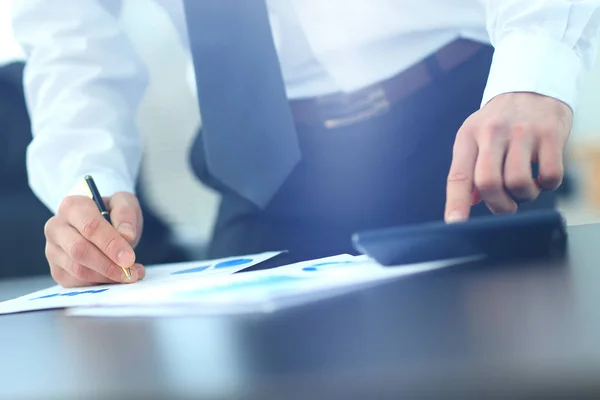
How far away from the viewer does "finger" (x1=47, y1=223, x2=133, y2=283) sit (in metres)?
0.50

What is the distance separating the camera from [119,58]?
2.87 feet

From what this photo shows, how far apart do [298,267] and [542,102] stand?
247 millimetres

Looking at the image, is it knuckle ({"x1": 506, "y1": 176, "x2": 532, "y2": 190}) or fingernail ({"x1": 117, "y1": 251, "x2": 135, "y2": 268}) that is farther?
fingernail ({"x1": 117, "y1": 251, "x2": 135, "y2": 268})

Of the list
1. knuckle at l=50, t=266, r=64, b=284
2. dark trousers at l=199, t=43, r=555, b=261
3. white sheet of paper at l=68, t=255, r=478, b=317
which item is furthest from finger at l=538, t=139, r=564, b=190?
knuckle at l=50, t=266, r=64, b=284

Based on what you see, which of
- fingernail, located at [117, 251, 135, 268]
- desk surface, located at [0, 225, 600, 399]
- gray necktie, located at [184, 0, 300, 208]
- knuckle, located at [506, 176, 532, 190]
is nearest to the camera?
desk surface, located at [0, 225, 600, 399]

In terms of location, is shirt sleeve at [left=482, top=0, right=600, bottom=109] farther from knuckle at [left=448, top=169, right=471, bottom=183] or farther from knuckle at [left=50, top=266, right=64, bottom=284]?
knuckle at [left=50, top=266, right=64, bottom=284]

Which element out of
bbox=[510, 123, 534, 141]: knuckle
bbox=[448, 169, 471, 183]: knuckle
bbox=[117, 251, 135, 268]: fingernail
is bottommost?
bbox=[117, 251, 135, 268]: fingernail

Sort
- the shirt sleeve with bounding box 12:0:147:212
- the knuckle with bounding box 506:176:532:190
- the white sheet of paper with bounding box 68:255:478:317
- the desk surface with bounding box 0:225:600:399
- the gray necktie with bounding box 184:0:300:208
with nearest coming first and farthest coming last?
the desk surface with bounding box 0:225:600:399, the white sheet of paper with bounding box 68:255:478:317, the knuckle with bounding box 506:176:532:190, the gray necktie with bounding box 184:0:300:208, the shirt sleeve with bounding box 12:0:147:212

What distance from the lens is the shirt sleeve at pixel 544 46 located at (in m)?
0.47

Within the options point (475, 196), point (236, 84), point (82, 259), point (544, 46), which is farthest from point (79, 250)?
point (544, 46)

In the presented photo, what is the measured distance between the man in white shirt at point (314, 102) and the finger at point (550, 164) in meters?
0.08

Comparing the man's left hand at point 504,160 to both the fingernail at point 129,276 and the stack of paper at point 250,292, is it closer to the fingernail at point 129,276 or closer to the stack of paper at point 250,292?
the stack of paper at point 250,292

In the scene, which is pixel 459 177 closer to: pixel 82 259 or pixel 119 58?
pixel 82 259

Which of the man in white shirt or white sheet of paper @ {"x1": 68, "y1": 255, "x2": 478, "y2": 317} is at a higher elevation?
the man in white shirt
